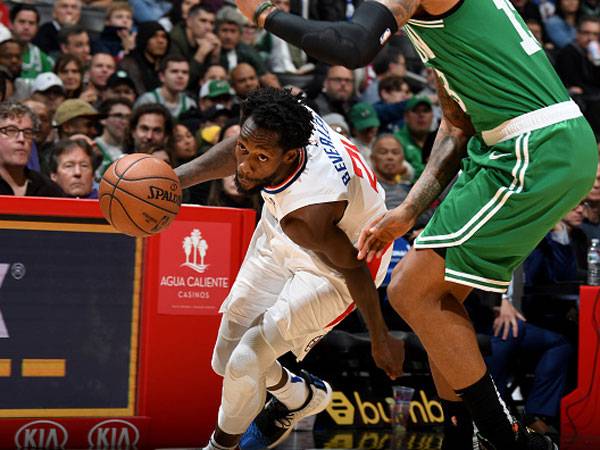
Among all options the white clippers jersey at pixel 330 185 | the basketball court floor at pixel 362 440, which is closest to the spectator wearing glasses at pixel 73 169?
the basketball court floor at pixel 362 440

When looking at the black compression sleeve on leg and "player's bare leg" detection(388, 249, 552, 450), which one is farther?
"player's bare leg" detection(388, 249, 552, 450)

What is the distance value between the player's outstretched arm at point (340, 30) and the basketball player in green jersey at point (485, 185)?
259mm

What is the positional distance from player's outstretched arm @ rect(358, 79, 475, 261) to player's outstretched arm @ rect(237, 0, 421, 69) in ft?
2.30

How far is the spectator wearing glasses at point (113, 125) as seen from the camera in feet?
26.2

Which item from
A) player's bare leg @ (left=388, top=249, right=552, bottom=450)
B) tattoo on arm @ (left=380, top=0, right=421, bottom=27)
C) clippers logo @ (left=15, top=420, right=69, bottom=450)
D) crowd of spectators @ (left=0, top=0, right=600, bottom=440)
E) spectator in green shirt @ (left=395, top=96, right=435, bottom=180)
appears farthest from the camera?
spectator in green shirt @ (left=395, top=96, right=435, bottom=180)

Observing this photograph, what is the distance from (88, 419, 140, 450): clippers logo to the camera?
522cm

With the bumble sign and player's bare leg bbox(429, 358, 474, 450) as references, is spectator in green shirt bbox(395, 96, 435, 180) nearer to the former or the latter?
the bumble sign

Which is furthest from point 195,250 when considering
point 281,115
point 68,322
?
→ point 281,115

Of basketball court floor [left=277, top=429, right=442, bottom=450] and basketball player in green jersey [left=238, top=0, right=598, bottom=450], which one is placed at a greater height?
basketball player in green jersey [left=238, top=0, right=598, bottom=450]

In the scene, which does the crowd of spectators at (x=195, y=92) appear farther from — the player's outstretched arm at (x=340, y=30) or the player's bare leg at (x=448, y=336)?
the player's outstretched arm at (x=340, y=30)

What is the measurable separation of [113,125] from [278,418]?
147 inches

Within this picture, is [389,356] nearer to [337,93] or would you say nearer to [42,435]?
[42,435]

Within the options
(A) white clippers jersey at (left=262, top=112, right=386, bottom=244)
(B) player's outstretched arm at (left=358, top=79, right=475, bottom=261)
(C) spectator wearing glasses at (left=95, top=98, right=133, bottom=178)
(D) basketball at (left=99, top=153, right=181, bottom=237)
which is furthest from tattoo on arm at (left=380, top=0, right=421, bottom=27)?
(C) spectator wearing glasses at (left=95, top=98, right=133, bottom=178)

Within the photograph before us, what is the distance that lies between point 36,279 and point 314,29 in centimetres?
249
